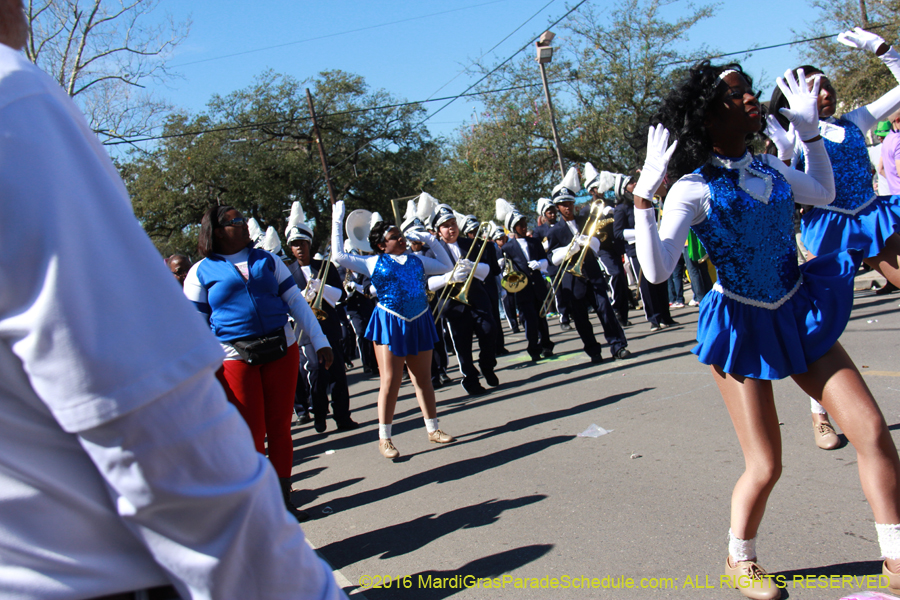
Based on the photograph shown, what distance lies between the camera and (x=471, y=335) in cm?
909

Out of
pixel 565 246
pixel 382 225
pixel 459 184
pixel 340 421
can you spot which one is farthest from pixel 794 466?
pixel 459 184

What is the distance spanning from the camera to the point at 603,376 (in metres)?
8.14

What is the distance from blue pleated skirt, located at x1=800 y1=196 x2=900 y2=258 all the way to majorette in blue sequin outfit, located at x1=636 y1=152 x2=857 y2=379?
199 cm

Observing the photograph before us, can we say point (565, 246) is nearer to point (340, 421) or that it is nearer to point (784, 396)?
point (340, 421)

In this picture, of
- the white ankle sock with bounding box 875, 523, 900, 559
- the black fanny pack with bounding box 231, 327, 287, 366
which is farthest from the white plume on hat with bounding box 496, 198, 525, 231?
the white ankle sock with bounding box 875, 523, 900, 559

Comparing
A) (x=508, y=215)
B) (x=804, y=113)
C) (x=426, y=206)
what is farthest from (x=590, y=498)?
(x=508, y=215)

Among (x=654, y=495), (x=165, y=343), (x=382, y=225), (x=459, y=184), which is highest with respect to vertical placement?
(x=459, y=184)

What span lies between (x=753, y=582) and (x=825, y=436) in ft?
6.01

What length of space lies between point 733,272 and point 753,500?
2.98 ft

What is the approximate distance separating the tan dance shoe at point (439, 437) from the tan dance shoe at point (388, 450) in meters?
0.38

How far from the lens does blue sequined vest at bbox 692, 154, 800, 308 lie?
2.92 metres

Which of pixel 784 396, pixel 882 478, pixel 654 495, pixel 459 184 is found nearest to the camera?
pixel 882 478

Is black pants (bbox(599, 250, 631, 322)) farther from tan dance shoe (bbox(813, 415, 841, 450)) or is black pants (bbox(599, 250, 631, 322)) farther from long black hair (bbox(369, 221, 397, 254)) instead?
tan dance shoe (bbox(813, 415, 841, 450))

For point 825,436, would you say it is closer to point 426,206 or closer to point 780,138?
point 780,138
